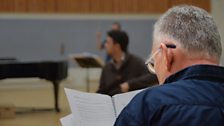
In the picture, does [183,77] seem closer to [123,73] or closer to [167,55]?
[167,55]

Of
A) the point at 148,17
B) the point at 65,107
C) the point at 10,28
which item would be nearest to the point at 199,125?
the point at 65,107

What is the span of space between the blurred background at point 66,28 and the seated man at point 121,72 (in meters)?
4.90

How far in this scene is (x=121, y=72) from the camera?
14.8 ft

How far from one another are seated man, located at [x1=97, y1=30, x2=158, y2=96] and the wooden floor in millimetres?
1668

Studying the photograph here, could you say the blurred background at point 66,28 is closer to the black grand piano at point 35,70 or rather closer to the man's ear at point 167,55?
the black grand piano at point 35,70

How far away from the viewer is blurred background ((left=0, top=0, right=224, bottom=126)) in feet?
32.0

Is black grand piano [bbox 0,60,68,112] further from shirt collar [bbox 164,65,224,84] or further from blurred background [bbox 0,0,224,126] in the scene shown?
Answer: shirt collar [bbox 164,65,224,84]

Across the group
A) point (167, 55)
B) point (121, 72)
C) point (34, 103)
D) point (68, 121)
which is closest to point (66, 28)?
point (34, 103)

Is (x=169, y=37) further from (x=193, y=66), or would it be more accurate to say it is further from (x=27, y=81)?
(x=27, y=81)

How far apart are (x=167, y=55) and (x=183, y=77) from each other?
0.32 feet

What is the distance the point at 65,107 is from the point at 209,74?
6400 mm

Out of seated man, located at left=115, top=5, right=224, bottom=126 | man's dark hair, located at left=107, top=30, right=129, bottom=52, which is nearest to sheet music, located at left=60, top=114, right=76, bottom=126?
seated man, located at left=115, top=5, right=224, bottom=126

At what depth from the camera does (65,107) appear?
290 inches

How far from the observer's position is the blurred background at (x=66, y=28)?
976cm
